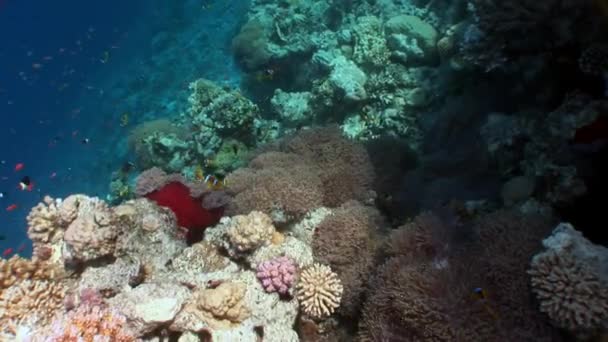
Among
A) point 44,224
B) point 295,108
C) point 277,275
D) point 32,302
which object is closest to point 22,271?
point 32,302

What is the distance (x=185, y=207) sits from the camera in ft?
19.1

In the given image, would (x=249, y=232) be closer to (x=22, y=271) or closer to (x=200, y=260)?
(x=200, y=260)

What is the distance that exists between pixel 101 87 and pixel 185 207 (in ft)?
95.2

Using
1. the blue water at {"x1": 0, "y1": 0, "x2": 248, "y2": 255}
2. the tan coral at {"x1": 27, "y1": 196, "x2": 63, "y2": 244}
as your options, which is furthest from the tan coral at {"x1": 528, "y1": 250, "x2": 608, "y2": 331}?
the blue water at {"x1": 0, "y1": 0, "x2": 248, "y2": 255}

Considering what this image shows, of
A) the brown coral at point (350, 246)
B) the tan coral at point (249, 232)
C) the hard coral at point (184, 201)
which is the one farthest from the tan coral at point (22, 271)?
the brown coral at point (350, 246)

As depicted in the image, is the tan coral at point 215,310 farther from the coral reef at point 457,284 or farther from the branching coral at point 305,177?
the branching coral at point 305,177

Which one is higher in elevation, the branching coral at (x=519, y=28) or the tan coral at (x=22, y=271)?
the branching coral at (x=519, y=28)

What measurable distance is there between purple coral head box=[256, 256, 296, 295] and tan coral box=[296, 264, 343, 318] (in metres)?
0.13

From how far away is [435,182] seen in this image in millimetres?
5445

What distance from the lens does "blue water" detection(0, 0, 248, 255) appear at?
20.0 metres

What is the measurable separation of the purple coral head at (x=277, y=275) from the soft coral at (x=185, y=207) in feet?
5.70

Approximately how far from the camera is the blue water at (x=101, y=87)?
20016 mm

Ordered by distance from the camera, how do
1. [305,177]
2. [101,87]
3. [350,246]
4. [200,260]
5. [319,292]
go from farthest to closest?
[101,87] → [305,177] → [200,260] → [350,246] → [319,292]

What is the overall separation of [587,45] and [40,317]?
645 cm
